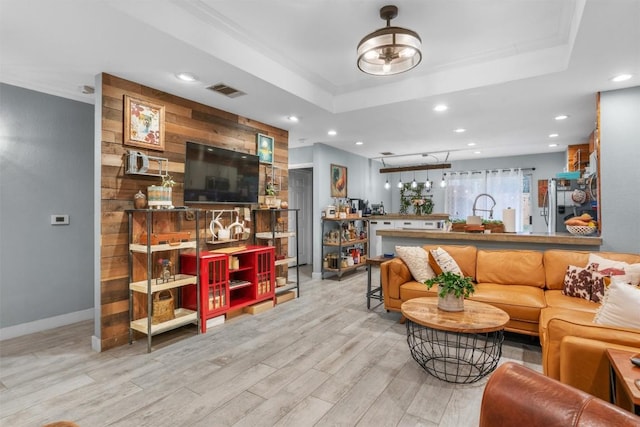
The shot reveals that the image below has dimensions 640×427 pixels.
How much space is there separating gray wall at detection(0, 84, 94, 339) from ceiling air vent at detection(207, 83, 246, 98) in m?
1.67

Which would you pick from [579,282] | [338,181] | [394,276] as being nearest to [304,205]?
[338,181]

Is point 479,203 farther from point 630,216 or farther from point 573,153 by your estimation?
point 630,216

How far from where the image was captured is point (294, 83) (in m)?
3.60

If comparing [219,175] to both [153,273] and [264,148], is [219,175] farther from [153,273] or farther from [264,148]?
[153,273]

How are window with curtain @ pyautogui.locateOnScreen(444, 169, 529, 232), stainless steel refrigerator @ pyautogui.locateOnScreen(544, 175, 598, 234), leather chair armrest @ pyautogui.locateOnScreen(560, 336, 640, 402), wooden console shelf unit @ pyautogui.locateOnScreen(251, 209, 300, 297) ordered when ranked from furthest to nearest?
window with curtain @ pyautogui.locateOnScreen(444, 169, 529, 232)
wooden console shelf unit @ pyautogui.locateOnScreen(251, 209, 300, 297)
stainless steel refrigerator @ pyautogui.locateOnScreen(544, 175, 598, 234)
leather chair armrest @ pyautogui.locateOnScreen(560, 336, 640, 402)

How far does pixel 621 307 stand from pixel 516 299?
1278 mm

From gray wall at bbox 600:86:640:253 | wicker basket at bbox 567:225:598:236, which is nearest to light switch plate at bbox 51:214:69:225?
wicker basket at bbox 567:225:598:236

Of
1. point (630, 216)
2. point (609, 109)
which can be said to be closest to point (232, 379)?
point (630, 216)

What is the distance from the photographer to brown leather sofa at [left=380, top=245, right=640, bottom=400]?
151 centimetres

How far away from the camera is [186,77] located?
3.11m

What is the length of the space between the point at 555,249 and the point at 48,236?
18.0 ft

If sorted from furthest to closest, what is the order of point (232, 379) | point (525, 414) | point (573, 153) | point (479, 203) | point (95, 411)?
point (479, 203), point (573, 153), point (232, 379), point (95, 411), point (525, 414)

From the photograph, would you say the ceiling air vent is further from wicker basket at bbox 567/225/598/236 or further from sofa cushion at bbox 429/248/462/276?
wicker basket at bbox 567/225/598/236

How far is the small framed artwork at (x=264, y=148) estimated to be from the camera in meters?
4.55
